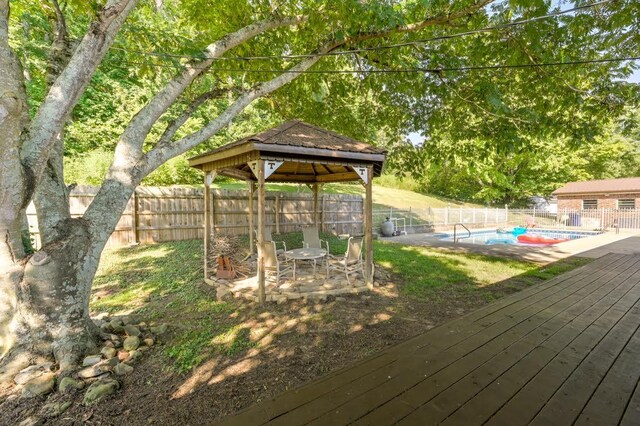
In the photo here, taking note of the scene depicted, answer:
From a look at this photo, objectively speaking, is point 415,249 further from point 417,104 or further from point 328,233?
point 417,104

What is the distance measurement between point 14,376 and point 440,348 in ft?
14.5

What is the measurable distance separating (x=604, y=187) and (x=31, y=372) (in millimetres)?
29328

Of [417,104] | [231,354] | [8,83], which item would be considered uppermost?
[417,104]

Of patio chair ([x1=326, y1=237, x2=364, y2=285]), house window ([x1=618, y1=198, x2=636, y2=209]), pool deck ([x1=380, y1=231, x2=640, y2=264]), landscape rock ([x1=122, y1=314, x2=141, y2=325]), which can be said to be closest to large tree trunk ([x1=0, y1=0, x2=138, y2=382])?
landscape rock ([x1=122, y1=314, x2=141, y2=325])

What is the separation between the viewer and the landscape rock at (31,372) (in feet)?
10.1

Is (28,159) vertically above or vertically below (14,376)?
above

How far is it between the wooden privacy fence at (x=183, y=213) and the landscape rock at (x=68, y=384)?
23.4 ft

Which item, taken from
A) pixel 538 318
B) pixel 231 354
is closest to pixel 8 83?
pixel 231 354

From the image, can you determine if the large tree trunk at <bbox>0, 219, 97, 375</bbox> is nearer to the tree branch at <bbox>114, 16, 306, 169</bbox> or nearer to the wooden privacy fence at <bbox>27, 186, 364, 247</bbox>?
the tree branch at <bbox>114, 16, 306, 169</bbox>

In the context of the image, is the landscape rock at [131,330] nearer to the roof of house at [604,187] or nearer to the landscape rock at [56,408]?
the landscape rock at [56,408]

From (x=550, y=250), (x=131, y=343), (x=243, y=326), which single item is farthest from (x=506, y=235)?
(x=131, y=343)

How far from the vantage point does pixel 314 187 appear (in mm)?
10414

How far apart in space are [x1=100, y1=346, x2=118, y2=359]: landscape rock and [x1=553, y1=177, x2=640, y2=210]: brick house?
27654 mm

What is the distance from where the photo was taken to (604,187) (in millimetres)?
21516
